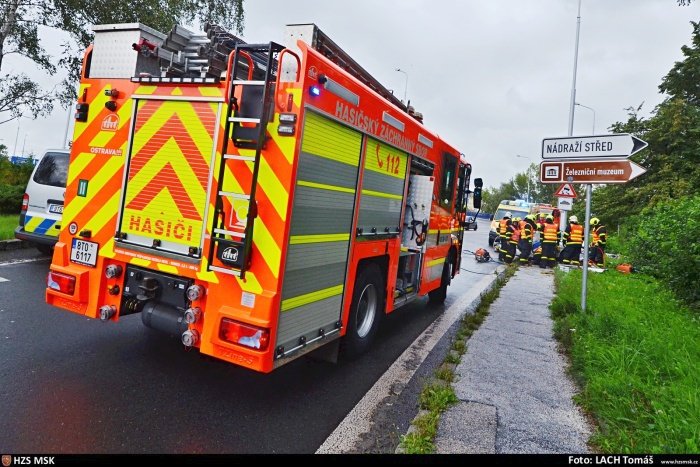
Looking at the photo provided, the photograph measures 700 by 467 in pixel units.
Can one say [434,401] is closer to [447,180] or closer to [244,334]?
[244,334]

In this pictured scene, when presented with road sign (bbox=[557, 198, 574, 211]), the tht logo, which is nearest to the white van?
the tht logo

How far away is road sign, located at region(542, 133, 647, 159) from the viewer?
5.39 m

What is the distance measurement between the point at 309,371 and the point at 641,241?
9753mm

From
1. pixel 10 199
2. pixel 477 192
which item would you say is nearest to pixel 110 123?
pixel 477 192

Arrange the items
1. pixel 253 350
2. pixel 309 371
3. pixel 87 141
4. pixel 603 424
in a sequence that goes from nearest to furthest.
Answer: pixel 253 350, pixel 603 424, pixel 87 141, pixel 309 371

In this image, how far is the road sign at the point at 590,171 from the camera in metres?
5.46

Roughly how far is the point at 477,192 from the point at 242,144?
209 inches

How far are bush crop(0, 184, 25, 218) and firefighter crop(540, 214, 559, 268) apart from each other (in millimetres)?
14443

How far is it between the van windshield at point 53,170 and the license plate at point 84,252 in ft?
13.2

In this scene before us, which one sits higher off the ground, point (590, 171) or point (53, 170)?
point (590, 171)

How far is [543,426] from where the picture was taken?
3.27m

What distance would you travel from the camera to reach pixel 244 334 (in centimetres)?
303
